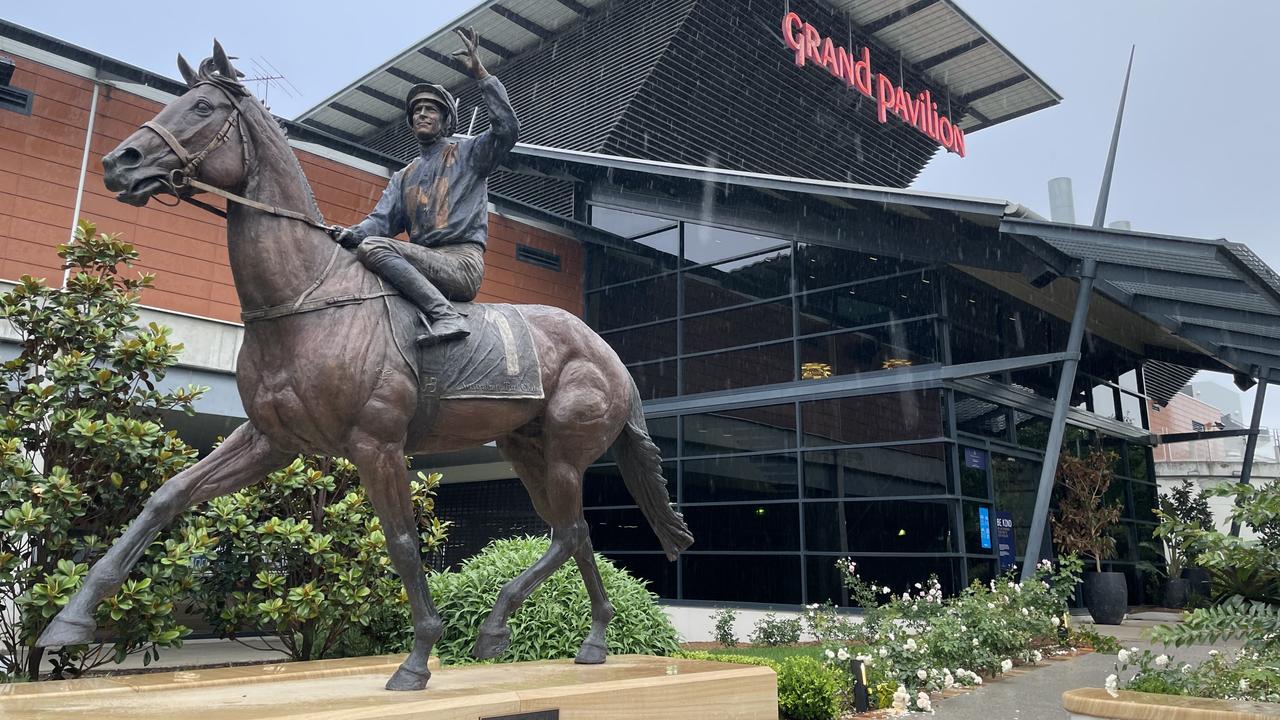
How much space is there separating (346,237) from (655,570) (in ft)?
41.5

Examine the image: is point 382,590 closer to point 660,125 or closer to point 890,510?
point 890,510

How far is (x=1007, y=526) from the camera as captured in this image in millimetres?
13688

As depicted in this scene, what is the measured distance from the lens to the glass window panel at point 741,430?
572 inches

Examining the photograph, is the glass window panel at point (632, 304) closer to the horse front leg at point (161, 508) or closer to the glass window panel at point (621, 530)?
the glass window panel at point (621, 530)

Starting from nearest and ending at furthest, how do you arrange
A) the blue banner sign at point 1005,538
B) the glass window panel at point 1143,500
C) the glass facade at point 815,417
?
the glass facade at point 815,417 < the blue banner sign at point 1005,538 < the glass window panel at point 1143,500

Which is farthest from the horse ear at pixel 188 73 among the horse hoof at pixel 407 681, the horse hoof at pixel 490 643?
the horse hoof at pixel 490 643

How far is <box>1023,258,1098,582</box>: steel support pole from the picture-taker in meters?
11.0

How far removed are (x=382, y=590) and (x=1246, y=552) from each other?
6.30 m

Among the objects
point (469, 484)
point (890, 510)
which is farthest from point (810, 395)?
point (469, 484)

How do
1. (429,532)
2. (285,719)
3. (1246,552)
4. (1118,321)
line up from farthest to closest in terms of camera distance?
1. (1118,321)
2. (429,532)
3. (1246,552)
4. (285,719)

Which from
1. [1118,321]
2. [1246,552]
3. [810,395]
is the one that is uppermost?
[1118,321]

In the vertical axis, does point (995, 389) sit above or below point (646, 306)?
below

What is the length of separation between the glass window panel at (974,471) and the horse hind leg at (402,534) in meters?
10.6

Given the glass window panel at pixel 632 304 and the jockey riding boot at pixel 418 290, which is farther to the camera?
the glass window panel at pixel 632 304
